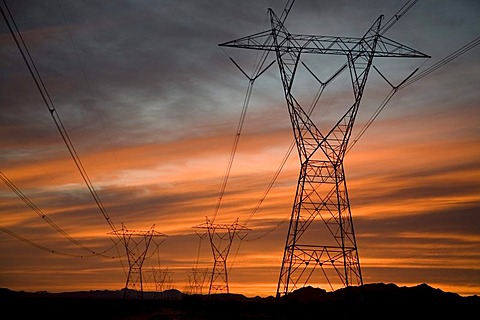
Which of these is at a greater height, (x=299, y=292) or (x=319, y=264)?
(x=299, y=292)

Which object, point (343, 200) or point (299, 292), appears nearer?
point (343, 200)

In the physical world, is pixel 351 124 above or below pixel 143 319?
above

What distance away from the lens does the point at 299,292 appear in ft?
485

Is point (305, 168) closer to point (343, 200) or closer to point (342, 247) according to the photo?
point (343, 200)

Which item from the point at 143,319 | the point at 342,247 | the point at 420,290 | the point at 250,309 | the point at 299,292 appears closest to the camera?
the point at 342,247

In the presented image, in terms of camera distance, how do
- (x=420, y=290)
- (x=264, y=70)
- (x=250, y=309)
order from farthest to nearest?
(x=420, y=290)
(x=250, y=309)
(x=264, y=70)

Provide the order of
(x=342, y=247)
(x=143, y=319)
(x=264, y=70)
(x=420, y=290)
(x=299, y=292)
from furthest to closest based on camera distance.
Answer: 1. (x=299, y=292)
2. (x=420, y=290)
3. (x=143, y=319)
4. (x=264, y=70)
5. (x=342, y=247)

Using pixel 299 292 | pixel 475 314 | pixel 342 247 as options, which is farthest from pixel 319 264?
pixel 299 292


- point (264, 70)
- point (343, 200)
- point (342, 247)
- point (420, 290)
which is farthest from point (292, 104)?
point (420, 290)

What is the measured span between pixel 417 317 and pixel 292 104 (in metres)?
19.2

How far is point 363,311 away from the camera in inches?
1799

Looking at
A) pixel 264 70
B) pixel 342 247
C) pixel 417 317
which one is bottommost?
pixel 417 317

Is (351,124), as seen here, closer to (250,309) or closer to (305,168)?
(305,168)

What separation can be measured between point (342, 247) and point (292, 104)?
1073cm
